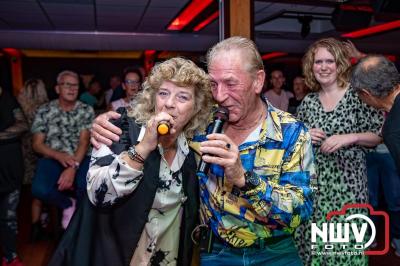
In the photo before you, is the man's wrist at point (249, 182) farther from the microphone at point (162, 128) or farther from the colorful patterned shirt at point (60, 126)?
the colorful patterned shirt at point (60, 126)

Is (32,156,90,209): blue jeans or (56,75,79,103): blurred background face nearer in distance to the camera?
(32,156,90,209): blue jeans

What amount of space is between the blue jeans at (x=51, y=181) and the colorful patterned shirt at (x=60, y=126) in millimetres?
166

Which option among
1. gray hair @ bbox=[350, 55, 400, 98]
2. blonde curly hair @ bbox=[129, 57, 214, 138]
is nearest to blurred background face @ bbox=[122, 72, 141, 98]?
gray hair @ bbox=[350, 55, 400, 98]

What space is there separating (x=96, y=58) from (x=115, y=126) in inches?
572

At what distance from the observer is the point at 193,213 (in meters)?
1.48

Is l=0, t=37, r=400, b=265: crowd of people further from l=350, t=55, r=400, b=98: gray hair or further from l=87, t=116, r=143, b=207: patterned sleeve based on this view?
l=350, t=55, r=400, b=98: gray hair

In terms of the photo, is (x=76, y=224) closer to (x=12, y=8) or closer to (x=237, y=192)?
(x=237, y=192)

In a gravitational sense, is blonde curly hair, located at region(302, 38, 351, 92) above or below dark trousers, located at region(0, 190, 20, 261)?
above

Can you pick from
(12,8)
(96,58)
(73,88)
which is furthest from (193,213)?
(96,58)

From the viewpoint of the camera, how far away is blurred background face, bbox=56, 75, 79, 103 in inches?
143

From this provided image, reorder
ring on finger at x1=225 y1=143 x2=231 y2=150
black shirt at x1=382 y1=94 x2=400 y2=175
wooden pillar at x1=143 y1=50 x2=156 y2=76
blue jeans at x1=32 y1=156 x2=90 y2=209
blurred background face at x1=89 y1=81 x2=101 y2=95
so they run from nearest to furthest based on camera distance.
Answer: ring on finger at x1=225 y1=143 x2=231 y2=150, black shirt at x1=382 y1=94 x2=400 y2=175, blue jeans at x1=32 y1=156 x2=90 y2=209, blurred background face at x1=89 y1=81 x2=101 y2=95, wooden pillar at x1=143 y1=50 x2=156 y2=76

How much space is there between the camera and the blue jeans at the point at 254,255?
1431 millimetres

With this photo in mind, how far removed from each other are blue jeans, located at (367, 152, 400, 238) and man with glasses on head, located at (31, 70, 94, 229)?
113 inches

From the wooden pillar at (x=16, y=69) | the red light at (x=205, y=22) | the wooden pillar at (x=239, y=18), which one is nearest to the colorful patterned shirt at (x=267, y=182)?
the wooden pillar at (x=239, y=18)
